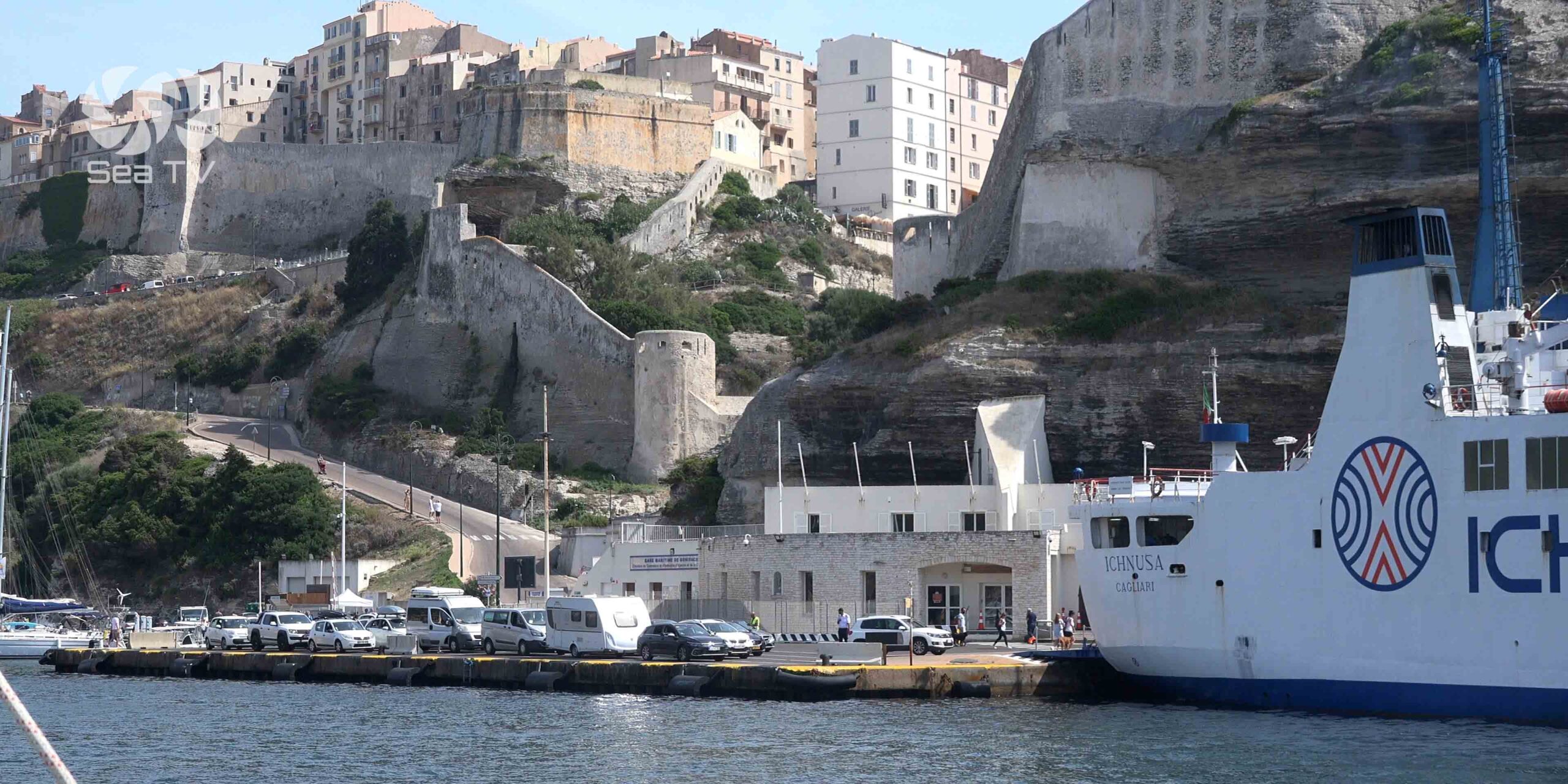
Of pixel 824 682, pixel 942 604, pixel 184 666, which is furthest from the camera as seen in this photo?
pixel 184 666

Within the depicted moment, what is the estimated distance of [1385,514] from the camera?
32438 millimetres

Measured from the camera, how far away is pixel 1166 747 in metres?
30.5

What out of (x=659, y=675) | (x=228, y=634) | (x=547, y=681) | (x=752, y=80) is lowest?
(x=547, y=681)

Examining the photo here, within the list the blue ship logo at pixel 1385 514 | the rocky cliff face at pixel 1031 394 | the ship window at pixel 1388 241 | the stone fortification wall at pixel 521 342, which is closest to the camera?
the blue ship logo at pixel 1385 514

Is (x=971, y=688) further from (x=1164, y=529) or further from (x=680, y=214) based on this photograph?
(x=680, y=214)

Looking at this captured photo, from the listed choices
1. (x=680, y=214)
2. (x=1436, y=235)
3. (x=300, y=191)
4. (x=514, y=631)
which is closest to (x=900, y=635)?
(x=514, y=631)

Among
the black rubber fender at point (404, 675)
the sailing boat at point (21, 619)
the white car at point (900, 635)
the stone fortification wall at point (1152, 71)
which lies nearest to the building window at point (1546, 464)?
the white car at point (900, 635)

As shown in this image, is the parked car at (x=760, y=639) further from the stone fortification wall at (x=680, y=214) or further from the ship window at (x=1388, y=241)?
the stone fortification wall at (x=680, y=214)

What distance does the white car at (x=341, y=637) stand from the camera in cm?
4688

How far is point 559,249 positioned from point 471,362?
6254 mm

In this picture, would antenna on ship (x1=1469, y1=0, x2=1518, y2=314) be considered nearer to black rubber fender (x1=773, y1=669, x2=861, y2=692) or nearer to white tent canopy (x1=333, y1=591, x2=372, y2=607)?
black rubber fender (x1=773, y1=669, x2=861, y2=692)

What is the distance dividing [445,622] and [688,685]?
35.4 ft

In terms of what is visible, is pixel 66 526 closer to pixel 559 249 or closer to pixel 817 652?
pixel 559 249

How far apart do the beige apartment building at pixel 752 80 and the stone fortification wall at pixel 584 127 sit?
9714mm
